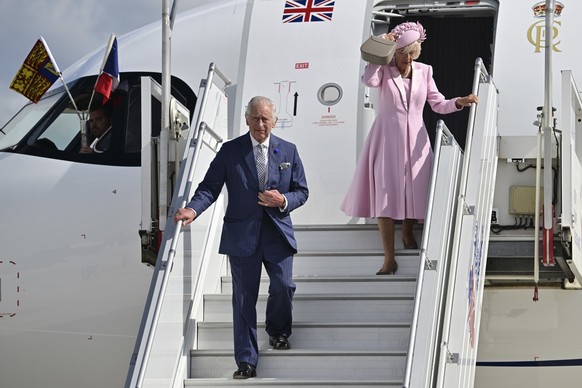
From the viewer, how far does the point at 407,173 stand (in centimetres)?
738

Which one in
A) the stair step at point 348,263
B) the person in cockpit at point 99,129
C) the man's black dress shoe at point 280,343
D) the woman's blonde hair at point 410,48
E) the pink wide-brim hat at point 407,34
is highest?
the pink wide-brim hat at point 407,34

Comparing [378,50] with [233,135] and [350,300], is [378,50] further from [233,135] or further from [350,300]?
[233,135]

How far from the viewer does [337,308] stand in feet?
23.2

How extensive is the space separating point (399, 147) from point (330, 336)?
134 cm

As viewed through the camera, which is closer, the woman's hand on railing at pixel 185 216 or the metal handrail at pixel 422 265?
the metal handrail at pixel 422 265

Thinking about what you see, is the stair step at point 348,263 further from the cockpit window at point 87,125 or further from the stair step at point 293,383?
the cockpit window at point 87,125

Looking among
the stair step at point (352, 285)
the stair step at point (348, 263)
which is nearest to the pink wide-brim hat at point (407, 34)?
the stair step at point (348, 263)

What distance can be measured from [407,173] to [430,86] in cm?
62

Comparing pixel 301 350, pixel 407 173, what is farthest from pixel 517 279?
pixel 301 350

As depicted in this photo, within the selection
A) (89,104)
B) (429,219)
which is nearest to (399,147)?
(429,219)

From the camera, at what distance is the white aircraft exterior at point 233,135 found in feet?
27.1

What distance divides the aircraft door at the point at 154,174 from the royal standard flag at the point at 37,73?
1.38m

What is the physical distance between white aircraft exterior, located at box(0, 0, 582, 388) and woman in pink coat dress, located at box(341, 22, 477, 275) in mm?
886

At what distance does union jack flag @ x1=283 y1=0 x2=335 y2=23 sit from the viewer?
30.0 feet
